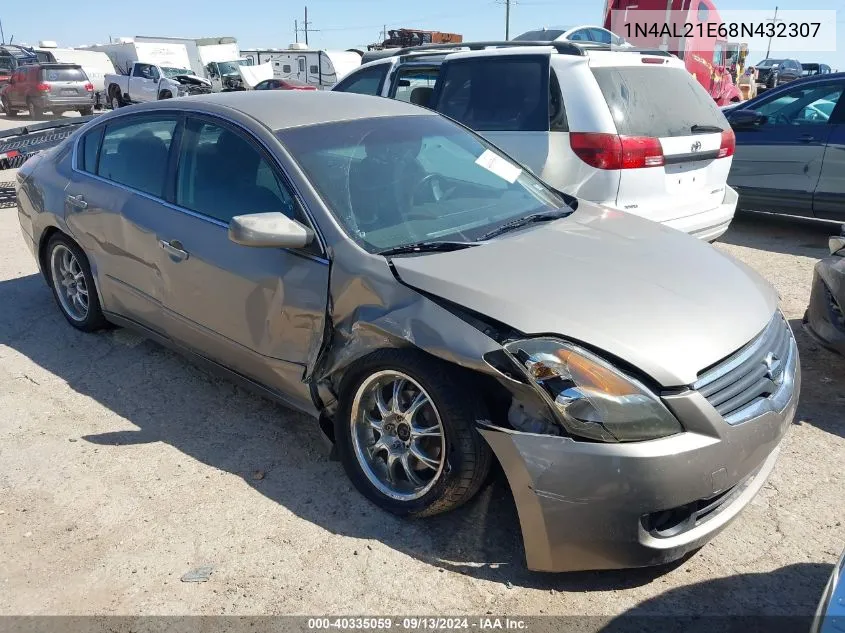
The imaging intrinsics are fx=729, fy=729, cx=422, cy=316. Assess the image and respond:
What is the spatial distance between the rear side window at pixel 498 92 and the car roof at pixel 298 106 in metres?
1.72

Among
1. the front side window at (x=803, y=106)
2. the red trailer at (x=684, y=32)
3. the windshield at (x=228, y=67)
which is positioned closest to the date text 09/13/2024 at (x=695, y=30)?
the red trailer at (x=684, y=32)

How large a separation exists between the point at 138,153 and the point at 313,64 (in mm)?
25882

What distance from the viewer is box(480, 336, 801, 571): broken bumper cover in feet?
7.63

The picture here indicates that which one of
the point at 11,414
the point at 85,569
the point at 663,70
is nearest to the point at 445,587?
the point at 85,569

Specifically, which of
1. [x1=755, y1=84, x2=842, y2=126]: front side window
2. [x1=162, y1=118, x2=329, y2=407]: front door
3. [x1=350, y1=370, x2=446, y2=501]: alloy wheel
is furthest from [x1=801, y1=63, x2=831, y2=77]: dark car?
[x1=350, y1=370, x2=446, y2=501]: alloy wheel

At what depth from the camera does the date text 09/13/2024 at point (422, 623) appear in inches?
95.9

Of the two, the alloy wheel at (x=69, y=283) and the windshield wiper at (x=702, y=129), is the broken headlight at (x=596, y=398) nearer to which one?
the alloy wheel at (x=69, y=283)

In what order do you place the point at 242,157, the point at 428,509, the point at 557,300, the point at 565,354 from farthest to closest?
1. the point at 242,157
2. the point at 428,509
3. the point at 557,300
4. the point at 565,354

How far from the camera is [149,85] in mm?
25609

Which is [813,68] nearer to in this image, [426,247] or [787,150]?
[787,150]

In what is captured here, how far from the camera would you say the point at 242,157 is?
351 cm

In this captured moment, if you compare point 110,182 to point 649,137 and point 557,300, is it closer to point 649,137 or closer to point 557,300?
point 557,300

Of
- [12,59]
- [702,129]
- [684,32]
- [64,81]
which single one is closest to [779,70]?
[684,32]

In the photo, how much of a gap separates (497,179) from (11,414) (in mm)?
2859
